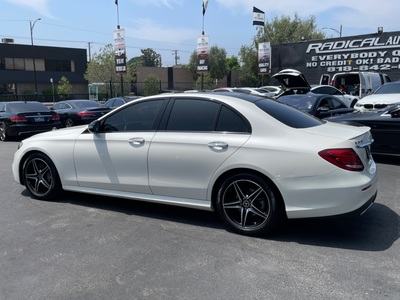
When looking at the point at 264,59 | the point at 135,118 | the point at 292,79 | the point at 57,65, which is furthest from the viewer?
the point at 57,65

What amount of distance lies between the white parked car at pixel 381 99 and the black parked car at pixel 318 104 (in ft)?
9.60

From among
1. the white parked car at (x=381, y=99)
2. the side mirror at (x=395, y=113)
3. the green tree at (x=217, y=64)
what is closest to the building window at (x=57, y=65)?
the green tree at (x=217, y=64)

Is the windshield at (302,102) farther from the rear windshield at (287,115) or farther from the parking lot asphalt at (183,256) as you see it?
the rear windshield at (287,115)

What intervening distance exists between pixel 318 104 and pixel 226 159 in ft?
19.7

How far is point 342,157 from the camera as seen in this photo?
3.94m

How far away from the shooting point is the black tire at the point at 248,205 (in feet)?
13.7

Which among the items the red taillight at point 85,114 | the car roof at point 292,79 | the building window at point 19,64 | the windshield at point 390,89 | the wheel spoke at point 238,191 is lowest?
the wheel spoke at point 238,191

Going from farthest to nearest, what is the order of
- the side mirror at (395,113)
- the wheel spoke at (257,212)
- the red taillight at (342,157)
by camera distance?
the side mirror at (395,113)
the wheel spoke at (257,212)
the red taillight at (342,157)

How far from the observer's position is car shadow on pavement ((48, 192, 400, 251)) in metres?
4.15

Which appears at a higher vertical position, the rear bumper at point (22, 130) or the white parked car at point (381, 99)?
the white parked car at point (381, 99)

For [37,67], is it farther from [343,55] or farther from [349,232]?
[349,232]

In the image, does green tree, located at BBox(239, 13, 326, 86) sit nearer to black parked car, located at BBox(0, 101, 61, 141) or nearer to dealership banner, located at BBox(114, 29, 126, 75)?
dealership banner, located at BBox(114, 29, 126, 75)

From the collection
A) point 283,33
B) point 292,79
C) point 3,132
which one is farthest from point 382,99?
point 283,33

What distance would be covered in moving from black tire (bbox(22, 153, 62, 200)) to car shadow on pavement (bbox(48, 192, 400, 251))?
0.29 metres
